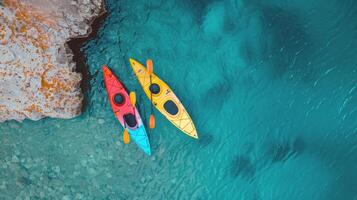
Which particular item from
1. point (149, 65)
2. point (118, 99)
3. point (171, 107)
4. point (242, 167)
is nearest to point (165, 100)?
point (171, 107)

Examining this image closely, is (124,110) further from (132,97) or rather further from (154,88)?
(154,88)

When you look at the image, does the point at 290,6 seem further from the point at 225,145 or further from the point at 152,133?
the point at 152,133

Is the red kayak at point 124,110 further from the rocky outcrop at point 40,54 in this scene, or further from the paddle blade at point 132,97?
the rocky outcrop at point 40,54

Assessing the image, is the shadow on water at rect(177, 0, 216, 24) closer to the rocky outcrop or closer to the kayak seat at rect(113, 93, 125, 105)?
the rocky outcrop

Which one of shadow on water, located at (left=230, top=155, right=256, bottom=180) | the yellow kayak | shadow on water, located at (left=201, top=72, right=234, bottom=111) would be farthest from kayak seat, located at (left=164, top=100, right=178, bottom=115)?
shadow on water, located at (left=230, top=155, right=256, bottom=180)

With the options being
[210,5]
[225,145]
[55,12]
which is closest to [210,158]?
[225,145]

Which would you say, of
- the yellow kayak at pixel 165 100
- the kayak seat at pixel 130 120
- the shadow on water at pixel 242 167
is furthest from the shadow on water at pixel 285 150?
the kayak seat at pixel 130 120
